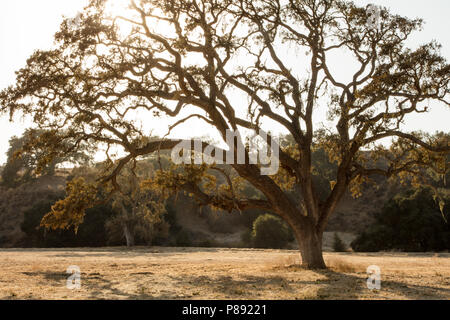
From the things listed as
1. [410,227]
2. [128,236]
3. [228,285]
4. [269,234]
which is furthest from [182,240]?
[228,285]

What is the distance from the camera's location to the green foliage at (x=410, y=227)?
28484 millimetres

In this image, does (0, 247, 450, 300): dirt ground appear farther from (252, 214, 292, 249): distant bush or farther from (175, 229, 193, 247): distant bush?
(175, 229, 193, 247): distant bush

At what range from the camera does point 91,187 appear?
1382 centimetres

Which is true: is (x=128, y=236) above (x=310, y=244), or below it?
below

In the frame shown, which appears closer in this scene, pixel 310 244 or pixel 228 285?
pixel 228 285

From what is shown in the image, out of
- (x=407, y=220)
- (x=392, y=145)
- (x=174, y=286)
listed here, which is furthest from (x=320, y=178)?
(x=174, y=286)

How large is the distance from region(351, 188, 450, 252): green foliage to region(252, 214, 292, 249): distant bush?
519cm

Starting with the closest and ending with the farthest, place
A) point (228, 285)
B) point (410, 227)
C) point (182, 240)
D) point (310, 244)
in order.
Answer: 1. point (228, 285)
2. point (310, 244)
3. point (410, 227)
4. point (182, 240)

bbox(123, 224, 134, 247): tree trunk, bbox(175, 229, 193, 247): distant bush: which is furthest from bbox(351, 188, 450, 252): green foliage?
bbox(123, 224, 134, 247): tree trunk

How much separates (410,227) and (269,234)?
968 centimetres

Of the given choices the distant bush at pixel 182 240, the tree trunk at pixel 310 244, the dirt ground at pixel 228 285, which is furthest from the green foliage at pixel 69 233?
the tree trunk at pixel 310 244

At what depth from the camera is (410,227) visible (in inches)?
1152

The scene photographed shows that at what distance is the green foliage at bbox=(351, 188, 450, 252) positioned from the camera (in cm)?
2848

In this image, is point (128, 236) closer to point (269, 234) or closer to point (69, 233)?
point (69, 233)
